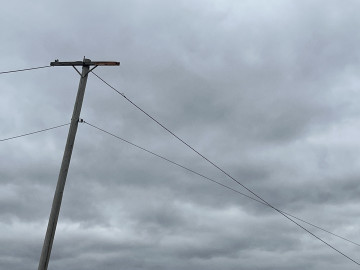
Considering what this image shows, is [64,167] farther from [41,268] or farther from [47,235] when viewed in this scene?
[41,268]

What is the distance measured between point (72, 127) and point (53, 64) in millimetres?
3584

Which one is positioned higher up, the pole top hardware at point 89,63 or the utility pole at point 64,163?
the pole top hardware at point 89,63

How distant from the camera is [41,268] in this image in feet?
55.2

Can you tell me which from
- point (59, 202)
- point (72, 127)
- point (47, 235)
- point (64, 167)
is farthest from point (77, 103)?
point (47, 235)

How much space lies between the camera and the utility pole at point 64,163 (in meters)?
17.2

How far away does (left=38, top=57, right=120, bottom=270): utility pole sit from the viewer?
1716 cm

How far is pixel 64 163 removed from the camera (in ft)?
60.3

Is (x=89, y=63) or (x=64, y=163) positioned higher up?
(x=89, y=63)

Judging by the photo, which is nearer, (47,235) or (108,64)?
(47,235)

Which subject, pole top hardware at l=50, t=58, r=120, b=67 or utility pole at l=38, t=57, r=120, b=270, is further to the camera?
pole top hardware at l=50, t=58, r=120, b=67

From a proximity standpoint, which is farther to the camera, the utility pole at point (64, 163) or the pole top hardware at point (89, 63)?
the pole top hardware at point (89, 63)

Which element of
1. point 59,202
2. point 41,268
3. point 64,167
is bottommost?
point 41,268

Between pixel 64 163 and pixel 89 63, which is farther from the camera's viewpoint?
pixel 89 63

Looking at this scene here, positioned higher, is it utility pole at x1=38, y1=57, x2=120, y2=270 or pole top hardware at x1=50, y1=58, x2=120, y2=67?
pole top hardware at x1=50, y1=58, x2=120, y2=67
